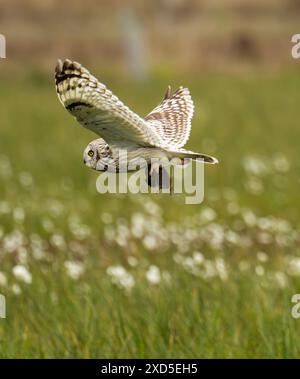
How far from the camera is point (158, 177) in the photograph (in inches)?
90.4

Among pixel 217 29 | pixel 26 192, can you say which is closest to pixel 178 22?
pixel 217 29

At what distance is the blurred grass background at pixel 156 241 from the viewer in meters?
4.94

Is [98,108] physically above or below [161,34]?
below

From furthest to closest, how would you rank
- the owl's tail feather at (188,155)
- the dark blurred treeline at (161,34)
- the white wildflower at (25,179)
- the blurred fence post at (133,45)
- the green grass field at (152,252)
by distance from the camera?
1. the dark blurred treeline at (161,34)
2. the blurred fence post at (133,45)
3. the white wildflower at (25,179)
4. the green grass field at (152,252)
5. the owl's tail feather at (188,155)

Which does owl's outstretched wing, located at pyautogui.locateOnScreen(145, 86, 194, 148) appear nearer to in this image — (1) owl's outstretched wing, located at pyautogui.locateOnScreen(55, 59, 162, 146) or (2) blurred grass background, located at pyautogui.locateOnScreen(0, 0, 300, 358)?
(1) owl's outstretched wing, located at pyautogui.locateOnScreen(55, 59, 162, 146)

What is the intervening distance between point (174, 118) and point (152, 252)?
576 centimetres

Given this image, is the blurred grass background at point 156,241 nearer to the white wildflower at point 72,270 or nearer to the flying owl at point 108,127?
the white wildflower at point 72,270

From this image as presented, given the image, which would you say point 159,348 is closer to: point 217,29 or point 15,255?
point 15,255

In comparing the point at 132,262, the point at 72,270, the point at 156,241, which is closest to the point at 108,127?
the point at 72,270

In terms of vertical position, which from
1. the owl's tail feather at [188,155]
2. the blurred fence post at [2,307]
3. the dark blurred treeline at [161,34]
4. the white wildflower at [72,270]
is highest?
the dark blurred treeline at [161,34]

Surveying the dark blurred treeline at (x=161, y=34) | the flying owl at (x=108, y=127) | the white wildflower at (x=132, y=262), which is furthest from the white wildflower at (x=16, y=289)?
the dark blurred treeline at (x=161, y=34)

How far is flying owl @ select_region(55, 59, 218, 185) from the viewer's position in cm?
225

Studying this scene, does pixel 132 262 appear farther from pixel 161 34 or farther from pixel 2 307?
pixel 161 34
